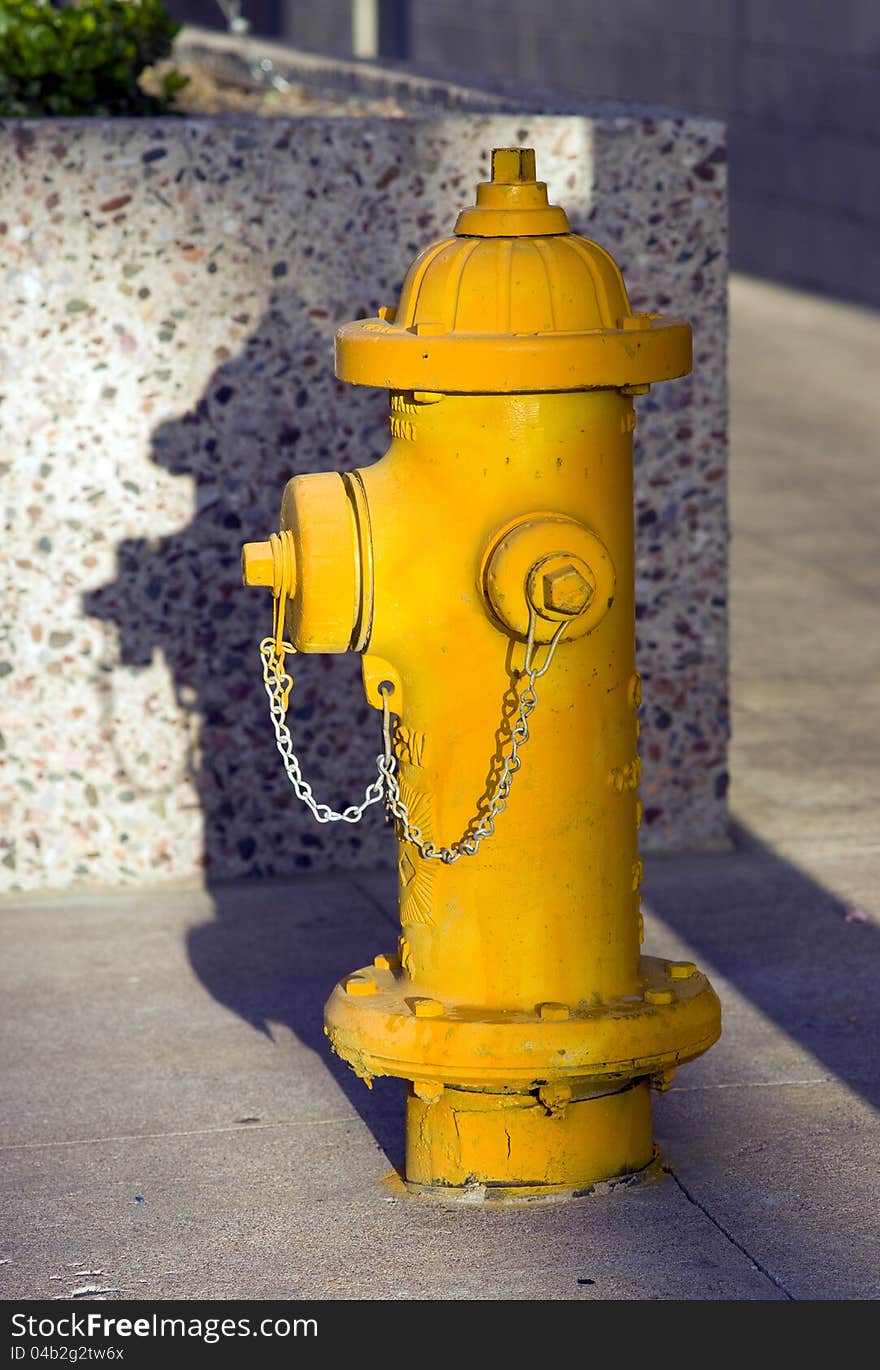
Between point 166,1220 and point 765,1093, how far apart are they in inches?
46.2

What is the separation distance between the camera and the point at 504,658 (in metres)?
3.47

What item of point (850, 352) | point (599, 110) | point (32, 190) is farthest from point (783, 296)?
point (32, 190)

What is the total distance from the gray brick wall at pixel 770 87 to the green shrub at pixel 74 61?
6613mm

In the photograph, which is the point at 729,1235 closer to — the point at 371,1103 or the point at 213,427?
the point at 371,1103

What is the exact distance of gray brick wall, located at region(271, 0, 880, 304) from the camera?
1427 cm

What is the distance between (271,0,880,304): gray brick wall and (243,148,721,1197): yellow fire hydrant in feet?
32.7

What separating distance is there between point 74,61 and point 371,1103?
3.44 meters

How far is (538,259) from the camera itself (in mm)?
3391

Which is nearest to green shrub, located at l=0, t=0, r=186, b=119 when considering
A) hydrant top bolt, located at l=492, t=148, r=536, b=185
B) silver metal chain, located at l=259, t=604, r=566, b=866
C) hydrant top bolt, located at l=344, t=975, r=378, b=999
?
hydrant top bolt, located at l=492, t=148, r=536, b=185

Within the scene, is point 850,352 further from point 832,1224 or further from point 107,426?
point 832,1224

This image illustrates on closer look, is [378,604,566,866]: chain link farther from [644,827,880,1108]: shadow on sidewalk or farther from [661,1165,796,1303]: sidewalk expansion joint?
[644,827,880,1108]: shadow on sidewalk

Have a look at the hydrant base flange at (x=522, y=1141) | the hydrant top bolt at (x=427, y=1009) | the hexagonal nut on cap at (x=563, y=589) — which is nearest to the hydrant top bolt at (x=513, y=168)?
the hexagonal nut on cap at (x=563, y=589)

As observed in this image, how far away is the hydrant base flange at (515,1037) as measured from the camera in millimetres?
3447

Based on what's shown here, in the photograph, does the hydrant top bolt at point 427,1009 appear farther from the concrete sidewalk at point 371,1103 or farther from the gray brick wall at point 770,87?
the gray brick wall at point 770,87
